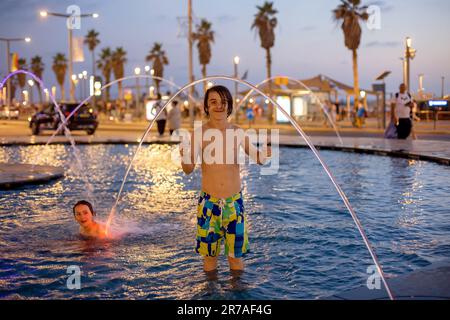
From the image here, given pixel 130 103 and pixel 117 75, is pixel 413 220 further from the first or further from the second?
pixel 117 75

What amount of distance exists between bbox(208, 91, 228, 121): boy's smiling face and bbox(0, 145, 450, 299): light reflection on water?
1.37 meters

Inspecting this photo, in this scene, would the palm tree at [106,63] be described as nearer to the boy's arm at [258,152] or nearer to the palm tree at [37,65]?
the palm tree at [37,65]

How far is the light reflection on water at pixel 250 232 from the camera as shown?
525 cm

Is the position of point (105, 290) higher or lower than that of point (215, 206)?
lower

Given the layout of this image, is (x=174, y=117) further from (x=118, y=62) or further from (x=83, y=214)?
(x=118, y=62)

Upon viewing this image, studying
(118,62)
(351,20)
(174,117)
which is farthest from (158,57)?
(174,117)

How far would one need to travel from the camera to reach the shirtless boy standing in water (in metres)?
5.01

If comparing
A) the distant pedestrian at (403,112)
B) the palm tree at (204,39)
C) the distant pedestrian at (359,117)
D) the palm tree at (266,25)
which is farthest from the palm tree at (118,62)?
the distant pedestrian at (403,112)

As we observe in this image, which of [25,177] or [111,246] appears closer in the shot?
[111,246]

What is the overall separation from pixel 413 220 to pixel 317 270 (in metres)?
2.84

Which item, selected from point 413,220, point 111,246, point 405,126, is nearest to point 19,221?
point 111,246

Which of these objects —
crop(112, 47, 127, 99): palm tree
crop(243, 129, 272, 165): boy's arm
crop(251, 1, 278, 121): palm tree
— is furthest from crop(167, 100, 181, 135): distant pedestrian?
crop(112, 47, 127, 99): palm tree

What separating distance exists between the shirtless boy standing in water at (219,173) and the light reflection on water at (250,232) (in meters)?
0.42

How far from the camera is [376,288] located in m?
4.73
